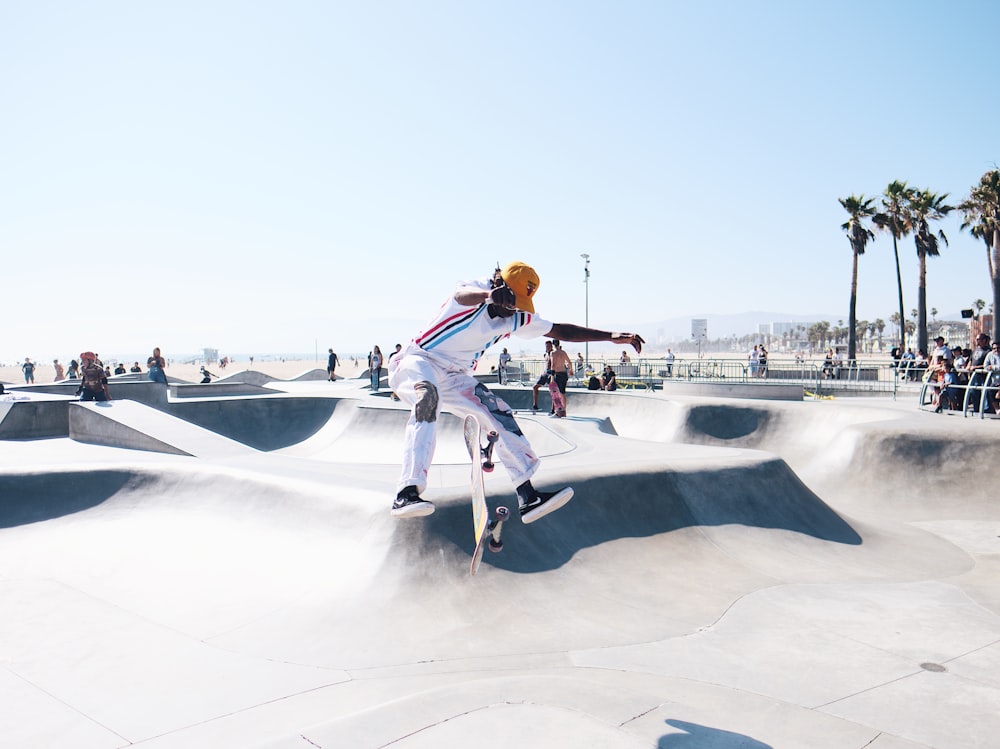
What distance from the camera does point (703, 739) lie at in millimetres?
3658

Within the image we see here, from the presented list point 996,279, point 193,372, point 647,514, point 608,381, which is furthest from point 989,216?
point 193,372

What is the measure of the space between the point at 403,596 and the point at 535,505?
1919 mm

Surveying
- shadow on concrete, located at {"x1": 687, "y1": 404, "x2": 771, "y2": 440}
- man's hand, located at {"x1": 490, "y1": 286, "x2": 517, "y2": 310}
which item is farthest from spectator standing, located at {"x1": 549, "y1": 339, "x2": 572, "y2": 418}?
man's hand, located at {"x1": 490, "y1": 286, "x2": 517, "y2": 310}

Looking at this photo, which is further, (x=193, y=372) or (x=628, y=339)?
(x=193, y=372)

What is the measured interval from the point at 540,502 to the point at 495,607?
162cm

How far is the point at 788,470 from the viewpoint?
419 inches

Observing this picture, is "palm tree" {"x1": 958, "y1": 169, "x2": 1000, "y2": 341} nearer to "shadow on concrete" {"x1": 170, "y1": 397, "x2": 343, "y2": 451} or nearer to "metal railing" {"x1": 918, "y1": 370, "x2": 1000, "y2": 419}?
"metal railing" {"x1": 918, "y1": 370, "x2": 1000, "y2": 419}

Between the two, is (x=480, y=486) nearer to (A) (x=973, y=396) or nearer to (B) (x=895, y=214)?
(A) (x=973, y=396)

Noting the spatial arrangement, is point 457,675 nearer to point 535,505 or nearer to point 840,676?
point 535,505

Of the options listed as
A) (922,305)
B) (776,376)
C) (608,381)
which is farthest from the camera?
(922,305)

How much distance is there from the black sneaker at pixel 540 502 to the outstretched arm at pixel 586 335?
1.11 m

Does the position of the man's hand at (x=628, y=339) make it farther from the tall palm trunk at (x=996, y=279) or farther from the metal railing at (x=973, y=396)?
the tall palm trunk at (x=996, y=279)

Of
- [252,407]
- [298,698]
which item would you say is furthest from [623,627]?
[252,407]

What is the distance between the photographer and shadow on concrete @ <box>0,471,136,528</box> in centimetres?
897
